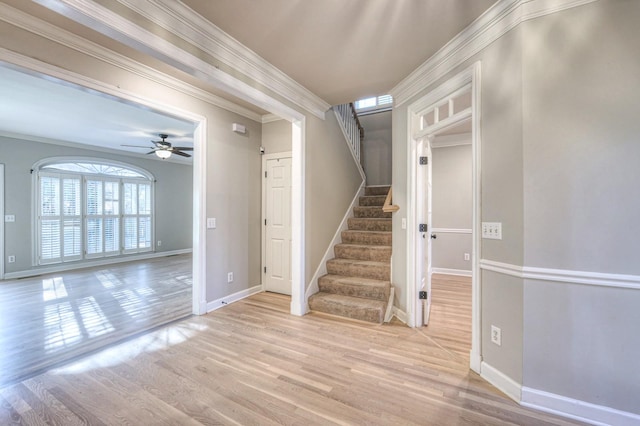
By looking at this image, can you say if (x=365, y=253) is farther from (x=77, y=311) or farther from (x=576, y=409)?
(x=77, y=311)

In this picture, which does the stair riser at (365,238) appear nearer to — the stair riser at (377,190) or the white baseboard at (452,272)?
the stair riser at (377,190)

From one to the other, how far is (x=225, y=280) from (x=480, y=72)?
144 inches

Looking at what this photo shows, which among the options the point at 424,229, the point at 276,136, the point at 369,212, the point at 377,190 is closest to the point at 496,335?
the point at 424,229

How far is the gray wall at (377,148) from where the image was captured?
5.98 m

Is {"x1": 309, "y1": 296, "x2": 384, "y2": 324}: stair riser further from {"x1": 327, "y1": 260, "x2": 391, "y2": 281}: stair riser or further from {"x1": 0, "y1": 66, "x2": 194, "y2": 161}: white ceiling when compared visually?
{"x1": 0, "y1": 66, "x2": 194, "y2": 161}: white ceiling

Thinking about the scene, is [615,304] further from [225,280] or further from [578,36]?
[225,280]

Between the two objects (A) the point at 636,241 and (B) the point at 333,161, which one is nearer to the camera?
(A) the point at 636,241

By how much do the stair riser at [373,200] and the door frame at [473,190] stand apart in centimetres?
180

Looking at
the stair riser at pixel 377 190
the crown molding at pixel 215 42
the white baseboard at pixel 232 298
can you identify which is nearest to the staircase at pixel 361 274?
the stair riser at pixel 377 190

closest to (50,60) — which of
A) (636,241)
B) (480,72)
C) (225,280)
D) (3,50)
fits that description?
(3,50)

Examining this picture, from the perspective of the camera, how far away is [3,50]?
1.92 m

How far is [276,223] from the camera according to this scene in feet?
14.1

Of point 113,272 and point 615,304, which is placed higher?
point 615,304

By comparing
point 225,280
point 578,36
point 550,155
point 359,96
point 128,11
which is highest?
point 359,96
